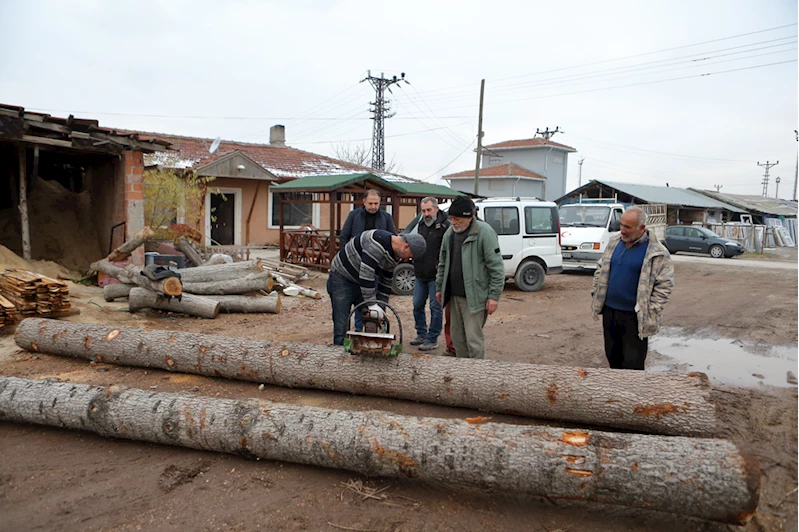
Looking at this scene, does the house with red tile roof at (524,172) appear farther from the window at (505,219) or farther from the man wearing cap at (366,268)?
the man wearing cap at (366,268)

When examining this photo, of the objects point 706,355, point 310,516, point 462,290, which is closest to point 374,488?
point 310,516

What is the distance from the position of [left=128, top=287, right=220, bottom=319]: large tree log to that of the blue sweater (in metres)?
5.65

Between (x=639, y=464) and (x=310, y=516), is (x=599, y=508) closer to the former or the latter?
(x=639, y=464)

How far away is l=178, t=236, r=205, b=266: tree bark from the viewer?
1090 cm

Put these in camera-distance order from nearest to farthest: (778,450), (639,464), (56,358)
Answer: (639,464), (778,450), (56,358)

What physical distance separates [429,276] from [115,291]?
17.0ft

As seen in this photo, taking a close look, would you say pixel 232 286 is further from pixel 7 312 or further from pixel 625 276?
pixel 625 276

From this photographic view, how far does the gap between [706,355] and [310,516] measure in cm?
541

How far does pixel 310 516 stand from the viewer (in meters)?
3.11

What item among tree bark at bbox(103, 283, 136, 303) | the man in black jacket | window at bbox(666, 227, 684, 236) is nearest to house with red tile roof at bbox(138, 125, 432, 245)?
tree bark at bbox(103, 283, 136, 303)

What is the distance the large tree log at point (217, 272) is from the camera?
867cm

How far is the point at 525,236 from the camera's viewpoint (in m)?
11.3

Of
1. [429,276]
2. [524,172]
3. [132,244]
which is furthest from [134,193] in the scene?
[524,172]

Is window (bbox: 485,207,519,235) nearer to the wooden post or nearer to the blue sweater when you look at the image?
the blue sweater
